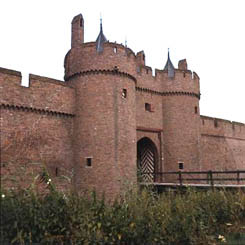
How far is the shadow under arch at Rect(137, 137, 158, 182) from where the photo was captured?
59.6ft

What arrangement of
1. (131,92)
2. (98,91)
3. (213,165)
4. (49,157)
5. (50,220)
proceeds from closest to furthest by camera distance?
(50,220) < (49,157) < (98,91) < (131,92) < (213,165)

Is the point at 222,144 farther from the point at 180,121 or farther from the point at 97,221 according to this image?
the point at 97,221

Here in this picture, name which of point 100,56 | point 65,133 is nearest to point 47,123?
point 65,133

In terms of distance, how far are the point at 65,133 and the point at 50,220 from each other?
8.37 m

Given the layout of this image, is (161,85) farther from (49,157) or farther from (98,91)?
(49,157)

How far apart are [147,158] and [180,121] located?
308 cm

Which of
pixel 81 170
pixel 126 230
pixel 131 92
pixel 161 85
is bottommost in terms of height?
pixel 126 230

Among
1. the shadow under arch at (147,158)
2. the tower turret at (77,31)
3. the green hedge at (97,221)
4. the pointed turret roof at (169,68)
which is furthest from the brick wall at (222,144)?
the green hedge at (97,221)

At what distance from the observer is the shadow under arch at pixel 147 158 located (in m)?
18.2

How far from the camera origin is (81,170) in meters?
13.8

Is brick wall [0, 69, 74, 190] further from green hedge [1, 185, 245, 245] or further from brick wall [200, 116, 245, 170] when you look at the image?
brick wall [200, 116, 245, 170]

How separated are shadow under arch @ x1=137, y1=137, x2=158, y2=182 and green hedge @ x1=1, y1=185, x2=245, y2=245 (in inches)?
401

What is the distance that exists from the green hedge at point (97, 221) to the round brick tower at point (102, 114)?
603 centimetres

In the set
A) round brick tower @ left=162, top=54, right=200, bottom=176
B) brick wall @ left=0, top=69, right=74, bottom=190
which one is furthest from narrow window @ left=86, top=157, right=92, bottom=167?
round brick tower @ left=162, top=54, right=200, bottom=176
